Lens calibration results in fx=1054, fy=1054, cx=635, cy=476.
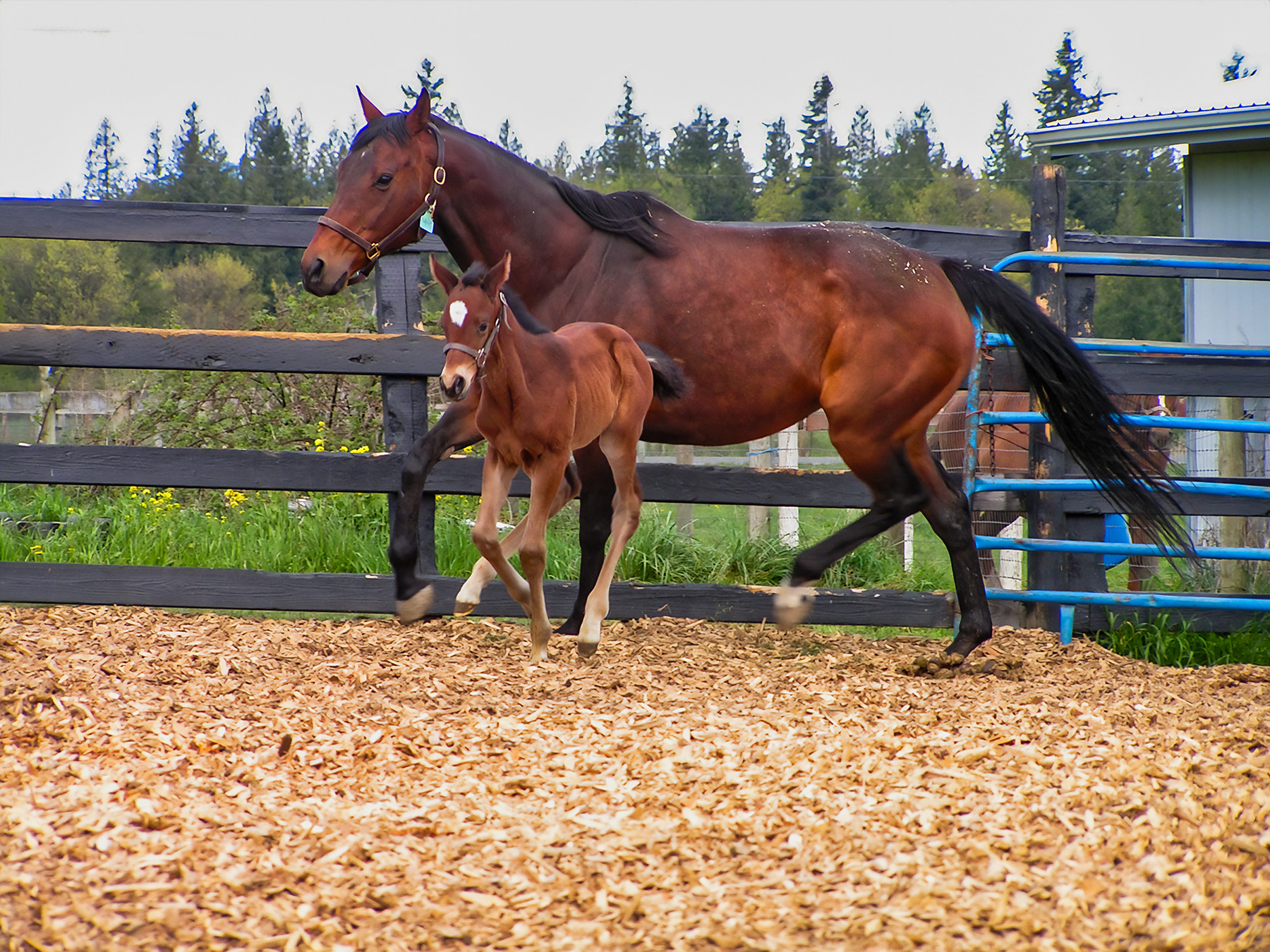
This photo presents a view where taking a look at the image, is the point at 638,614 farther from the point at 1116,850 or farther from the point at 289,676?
the point at 1116,850

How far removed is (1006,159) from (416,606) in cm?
5686

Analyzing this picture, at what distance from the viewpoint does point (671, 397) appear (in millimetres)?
4215

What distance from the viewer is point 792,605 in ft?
13.3

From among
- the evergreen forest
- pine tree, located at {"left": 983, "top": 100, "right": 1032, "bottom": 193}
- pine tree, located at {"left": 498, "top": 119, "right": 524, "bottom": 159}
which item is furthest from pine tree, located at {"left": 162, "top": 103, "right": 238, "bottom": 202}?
pine tree, located at {"left": 983, "top": 100, "right": 1032, "bottom": 193}

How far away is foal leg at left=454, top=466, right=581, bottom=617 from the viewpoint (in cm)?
370

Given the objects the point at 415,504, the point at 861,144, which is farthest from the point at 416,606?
the point at 861,144

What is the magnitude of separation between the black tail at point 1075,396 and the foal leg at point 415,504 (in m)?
2.16

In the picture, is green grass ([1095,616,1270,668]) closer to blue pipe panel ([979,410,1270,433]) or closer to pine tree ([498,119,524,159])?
blue pipe panel ([979,410,1270,433])

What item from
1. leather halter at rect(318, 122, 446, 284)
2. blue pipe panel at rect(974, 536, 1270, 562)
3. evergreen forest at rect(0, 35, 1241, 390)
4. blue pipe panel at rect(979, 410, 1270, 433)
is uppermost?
evergreen forest at rect(0, 35, 1241, 390)

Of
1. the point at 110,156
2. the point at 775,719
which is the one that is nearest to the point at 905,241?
the point at 775,719

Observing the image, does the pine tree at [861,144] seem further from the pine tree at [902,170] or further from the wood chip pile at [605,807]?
the wood chip pile at [605,807]

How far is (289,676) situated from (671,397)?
177 cm

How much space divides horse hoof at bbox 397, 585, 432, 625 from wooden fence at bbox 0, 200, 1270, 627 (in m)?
0.91

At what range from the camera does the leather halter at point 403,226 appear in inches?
153
